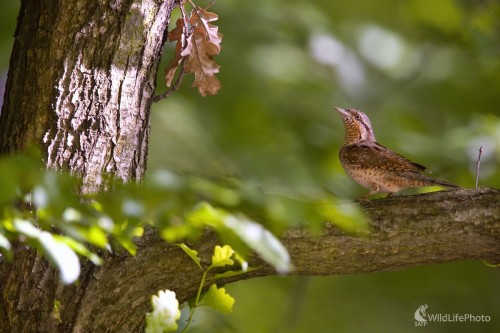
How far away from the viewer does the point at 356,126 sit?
444cm

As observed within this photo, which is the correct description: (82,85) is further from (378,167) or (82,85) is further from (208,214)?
(378,167)

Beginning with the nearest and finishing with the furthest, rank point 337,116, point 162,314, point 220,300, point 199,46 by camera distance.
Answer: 1. point 162,314
2. point 220,300
3. point 199,46
4. point 337,116

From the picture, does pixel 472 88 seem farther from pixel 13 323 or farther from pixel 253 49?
pixel 13 323

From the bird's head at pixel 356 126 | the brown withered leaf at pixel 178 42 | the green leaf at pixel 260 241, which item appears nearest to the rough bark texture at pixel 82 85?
the brown withered leaf at pixel 178 42

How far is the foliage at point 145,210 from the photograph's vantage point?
1.72 m

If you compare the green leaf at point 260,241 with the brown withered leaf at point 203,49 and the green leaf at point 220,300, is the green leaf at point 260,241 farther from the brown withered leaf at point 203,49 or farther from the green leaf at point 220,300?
the brown withered leaf at point 203,49

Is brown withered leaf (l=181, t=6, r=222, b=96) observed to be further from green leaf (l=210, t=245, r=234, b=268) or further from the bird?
the bird

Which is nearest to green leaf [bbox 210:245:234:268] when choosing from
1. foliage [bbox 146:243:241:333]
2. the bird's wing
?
foliage [bbox 146:243:241:333]

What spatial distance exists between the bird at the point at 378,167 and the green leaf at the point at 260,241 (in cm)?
177

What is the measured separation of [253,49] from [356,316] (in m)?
2.60

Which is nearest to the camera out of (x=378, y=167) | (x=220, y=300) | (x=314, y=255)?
(x=220, y=300)

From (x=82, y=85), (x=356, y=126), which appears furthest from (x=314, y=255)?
(x=356, y=126)

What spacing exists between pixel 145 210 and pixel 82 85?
1.23 metres

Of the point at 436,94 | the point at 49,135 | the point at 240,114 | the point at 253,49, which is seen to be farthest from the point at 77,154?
the point at 436,94
